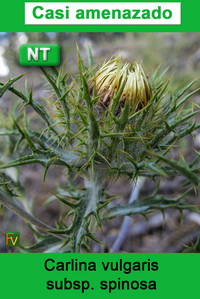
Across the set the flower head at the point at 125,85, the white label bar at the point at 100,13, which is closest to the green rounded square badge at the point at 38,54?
the white label bar at the point at 100,13

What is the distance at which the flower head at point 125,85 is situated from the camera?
1.27 meters

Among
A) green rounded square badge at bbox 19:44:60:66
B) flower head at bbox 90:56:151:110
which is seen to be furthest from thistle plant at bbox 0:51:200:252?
green rounded square badge at bbox 19:44:60:66

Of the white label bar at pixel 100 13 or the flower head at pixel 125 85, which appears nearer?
the flower head at pixel 125 85

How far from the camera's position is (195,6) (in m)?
1.57

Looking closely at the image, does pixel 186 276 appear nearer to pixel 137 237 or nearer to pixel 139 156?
pixel 139 156

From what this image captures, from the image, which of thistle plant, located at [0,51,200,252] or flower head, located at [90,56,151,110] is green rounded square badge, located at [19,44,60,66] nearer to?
thistle plant, located at [0,51,200,252]

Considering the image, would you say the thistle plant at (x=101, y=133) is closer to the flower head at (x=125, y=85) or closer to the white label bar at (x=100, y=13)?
the flower head at (x=125, y=85)

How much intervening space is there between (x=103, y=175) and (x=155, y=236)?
119 cm

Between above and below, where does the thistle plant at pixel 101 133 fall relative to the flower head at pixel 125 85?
below

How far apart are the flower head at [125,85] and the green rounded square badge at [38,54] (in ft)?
1.16

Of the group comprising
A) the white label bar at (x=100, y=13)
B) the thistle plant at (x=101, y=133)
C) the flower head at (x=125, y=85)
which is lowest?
the thistle plant at (x=101, y=133)

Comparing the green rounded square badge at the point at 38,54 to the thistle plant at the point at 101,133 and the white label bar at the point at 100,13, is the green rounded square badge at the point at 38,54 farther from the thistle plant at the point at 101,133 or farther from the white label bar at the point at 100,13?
the thistle plant at the point at 101,133

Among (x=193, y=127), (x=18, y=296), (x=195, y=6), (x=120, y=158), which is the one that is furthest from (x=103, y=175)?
(x=195, y=6)

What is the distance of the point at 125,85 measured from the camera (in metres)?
1.29
